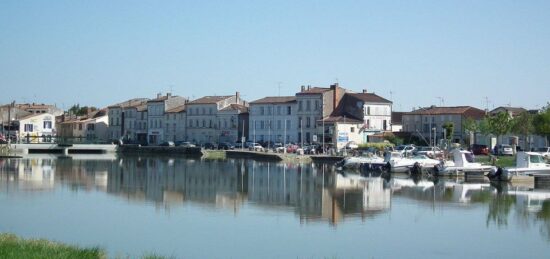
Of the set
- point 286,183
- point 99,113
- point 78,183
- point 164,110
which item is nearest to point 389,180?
point 286,183

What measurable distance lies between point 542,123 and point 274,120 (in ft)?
120

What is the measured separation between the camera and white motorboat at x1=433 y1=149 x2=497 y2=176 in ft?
171

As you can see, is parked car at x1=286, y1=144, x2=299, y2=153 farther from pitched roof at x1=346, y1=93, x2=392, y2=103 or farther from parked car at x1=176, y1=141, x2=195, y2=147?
parked car at x1=176, y1=141, x2=195, y2=147

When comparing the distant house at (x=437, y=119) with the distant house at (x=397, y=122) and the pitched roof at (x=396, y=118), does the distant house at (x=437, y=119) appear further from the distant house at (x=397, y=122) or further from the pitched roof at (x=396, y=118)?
the pitched roof at (x=396, y=118)

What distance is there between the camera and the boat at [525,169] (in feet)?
158

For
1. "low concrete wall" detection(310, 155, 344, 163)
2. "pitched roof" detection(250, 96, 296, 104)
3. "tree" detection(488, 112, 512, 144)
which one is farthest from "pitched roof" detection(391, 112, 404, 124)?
"tree" detection(488, 112, 512, 144)

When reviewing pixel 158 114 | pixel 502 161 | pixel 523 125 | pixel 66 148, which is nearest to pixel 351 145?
pixel 523 125

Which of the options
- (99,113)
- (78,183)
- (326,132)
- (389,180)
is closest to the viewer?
(78,183)

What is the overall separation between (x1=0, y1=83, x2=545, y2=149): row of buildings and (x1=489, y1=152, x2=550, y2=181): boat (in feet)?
80.6

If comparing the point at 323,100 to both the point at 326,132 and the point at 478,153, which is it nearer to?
the point at 326,132

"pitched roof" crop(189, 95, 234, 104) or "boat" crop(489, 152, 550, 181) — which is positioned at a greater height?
"pitched roof" crop(189, 95, 234, 104)

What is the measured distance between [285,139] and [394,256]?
71.1 m

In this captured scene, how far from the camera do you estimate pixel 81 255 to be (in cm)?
1839

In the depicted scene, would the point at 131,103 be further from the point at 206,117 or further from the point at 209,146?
the point at 209,146
